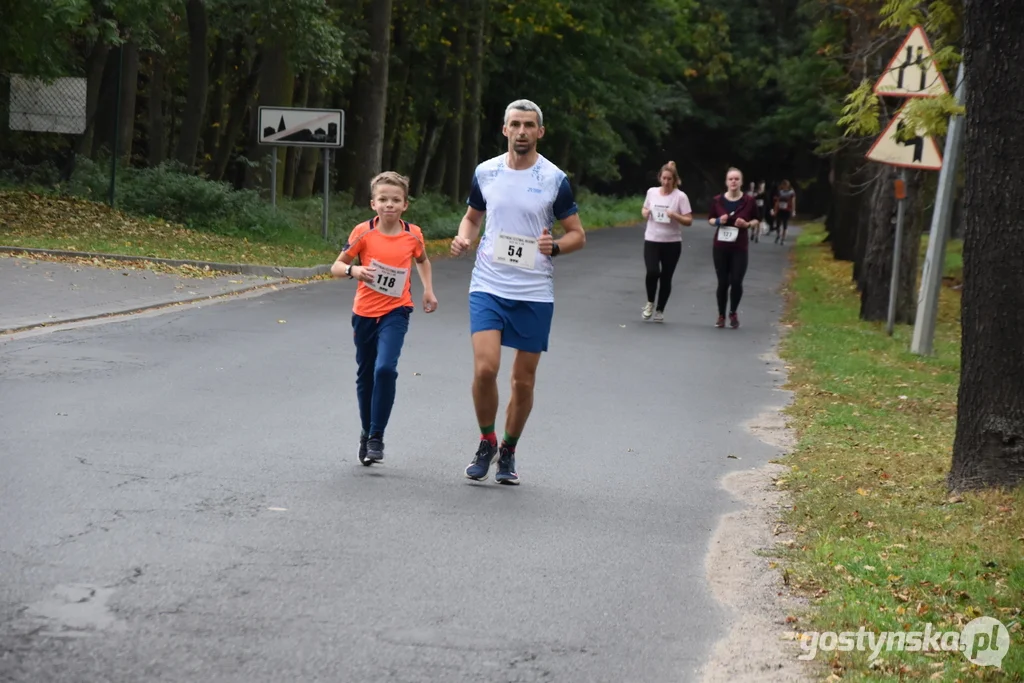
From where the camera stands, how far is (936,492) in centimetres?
865

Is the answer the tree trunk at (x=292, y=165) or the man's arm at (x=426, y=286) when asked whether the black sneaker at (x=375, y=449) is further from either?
the tree trunk at (x=292, y=165)

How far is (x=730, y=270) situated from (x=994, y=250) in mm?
10764

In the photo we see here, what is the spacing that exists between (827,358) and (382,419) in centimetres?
805

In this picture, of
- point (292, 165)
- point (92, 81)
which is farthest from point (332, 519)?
point (292, 165)

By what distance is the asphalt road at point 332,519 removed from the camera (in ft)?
17.4

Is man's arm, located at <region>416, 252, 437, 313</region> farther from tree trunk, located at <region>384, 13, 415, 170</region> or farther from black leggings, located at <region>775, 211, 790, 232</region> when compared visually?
black leggings, located at <region>775, 211, 790, 232</region>

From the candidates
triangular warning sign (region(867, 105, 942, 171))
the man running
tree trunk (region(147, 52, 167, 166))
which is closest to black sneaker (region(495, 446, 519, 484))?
the man running

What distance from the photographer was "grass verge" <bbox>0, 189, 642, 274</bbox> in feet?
76.5

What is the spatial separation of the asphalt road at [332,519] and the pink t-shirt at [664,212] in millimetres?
4813

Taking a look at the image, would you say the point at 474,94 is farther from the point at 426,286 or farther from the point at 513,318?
the point at 513,318

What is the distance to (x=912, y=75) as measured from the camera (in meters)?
15.8

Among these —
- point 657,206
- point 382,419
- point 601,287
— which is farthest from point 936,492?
point 601,287

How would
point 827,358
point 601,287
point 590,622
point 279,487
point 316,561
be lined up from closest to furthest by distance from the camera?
point 590,622 < point 316,561 < point 279,487 < point 827,358 < point 601,287

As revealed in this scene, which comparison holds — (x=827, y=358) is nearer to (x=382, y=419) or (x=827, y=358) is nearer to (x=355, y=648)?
(x=382, y=419)
